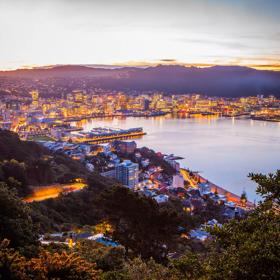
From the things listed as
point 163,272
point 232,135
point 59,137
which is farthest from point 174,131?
point 163,272

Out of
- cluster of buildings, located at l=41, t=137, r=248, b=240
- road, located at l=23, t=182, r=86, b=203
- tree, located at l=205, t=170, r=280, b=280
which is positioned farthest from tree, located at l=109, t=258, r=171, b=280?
cluster of buildings, located at l=41, t=137, r=248, b=240

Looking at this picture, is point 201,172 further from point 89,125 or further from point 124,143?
A: point 89,125

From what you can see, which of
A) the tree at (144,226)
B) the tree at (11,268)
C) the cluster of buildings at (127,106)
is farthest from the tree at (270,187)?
the cluster of buildings at (127,106)

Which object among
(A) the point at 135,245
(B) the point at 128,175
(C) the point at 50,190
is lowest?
(B) the point at 128,175

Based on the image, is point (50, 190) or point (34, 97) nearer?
point (50, 190)

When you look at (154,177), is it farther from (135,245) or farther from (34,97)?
(34,97)

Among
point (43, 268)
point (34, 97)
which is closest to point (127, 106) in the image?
point (34, 97)

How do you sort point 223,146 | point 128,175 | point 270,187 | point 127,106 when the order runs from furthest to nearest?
point 127,106
point 223,146
point 128,175
point 270,187
